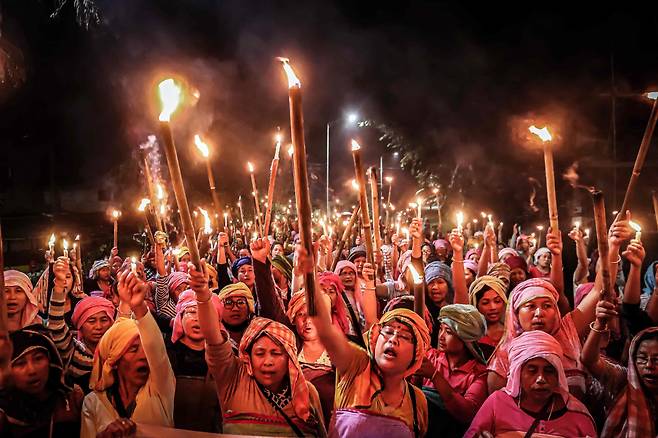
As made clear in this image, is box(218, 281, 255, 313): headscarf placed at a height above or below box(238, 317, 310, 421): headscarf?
above

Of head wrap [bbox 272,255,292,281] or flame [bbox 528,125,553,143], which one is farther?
head wrap [bbox 272,255,292,281]

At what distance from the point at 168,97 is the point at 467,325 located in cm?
272

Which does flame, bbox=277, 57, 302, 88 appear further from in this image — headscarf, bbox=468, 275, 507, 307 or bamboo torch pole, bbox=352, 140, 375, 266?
headscarf, bbox=468, 275, 507, 307

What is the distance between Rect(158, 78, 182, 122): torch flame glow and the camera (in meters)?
2.16

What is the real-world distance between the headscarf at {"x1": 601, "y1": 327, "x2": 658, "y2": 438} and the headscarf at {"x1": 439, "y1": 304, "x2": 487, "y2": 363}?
39.7 inches

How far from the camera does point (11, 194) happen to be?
26.1m

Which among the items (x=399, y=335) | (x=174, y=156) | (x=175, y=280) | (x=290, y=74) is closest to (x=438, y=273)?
(x=399, y=335)

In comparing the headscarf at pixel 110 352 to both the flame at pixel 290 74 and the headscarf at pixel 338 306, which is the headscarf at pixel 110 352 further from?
the flame at pixel 290 74

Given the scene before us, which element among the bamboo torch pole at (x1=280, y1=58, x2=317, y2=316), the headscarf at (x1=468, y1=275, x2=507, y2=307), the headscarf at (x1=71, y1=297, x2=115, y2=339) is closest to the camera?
the bamboo torch pole at (x1=280, y1=58, x2=317, y2=316)

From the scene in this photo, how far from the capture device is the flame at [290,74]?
2.04 meters

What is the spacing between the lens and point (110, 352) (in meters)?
3.31

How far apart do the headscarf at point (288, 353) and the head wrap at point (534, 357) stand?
1.25m

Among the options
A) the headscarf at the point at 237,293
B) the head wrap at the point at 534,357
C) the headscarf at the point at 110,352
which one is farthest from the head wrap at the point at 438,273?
the headscarf at the point at 110,352

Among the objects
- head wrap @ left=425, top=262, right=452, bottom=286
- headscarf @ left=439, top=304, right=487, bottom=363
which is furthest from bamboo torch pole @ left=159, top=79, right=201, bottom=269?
head wrap @ left=425, top=262, right=452, bottom=286
